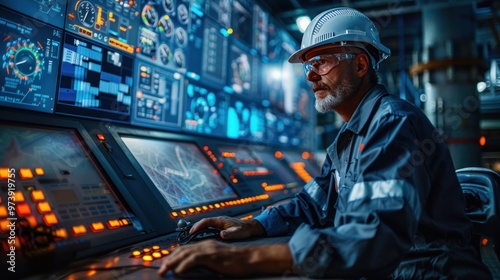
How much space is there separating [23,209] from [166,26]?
5.33 feet

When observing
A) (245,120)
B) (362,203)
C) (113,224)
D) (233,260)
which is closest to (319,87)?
→ (362,203)

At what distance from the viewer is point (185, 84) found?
8.55 feet

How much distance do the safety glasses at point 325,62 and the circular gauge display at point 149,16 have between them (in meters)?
1.18

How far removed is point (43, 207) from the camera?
4.01 feet

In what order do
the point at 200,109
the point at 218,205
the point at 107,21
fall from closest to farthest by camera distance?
the point at 107,21, the point at 218,205, the point at 200,109

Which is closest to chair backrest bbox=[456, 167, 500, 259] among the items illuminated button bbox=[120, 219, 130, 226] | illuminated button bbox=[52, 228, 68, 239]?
illuminated button bbox=[120, 219, 130, 226]

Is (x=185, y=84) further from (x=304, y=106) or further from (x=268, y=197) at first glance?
(x=304, y=106)

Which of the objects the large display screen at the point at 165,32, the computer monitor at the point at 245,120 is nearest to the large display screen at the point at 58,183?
the large display screen at the point at 165,32

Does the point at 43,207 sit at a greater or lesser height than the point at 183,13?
lesser

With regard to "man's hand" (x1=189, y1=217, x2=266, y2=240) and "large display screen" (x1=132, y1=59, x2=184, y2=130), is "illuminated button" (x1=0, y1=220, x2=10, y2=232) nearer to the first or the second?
"man's hand" (x1=189, y1=217, x2=266, y2=240)

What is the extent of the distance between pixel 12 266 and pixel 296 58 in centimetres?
143

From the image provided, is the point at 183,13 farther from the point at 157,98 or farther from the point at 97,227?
the point at 97,227

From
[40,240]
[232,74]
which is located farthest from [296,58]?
[232,74]

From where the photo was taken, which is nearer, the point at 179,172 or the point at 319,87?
the point at 319,87
